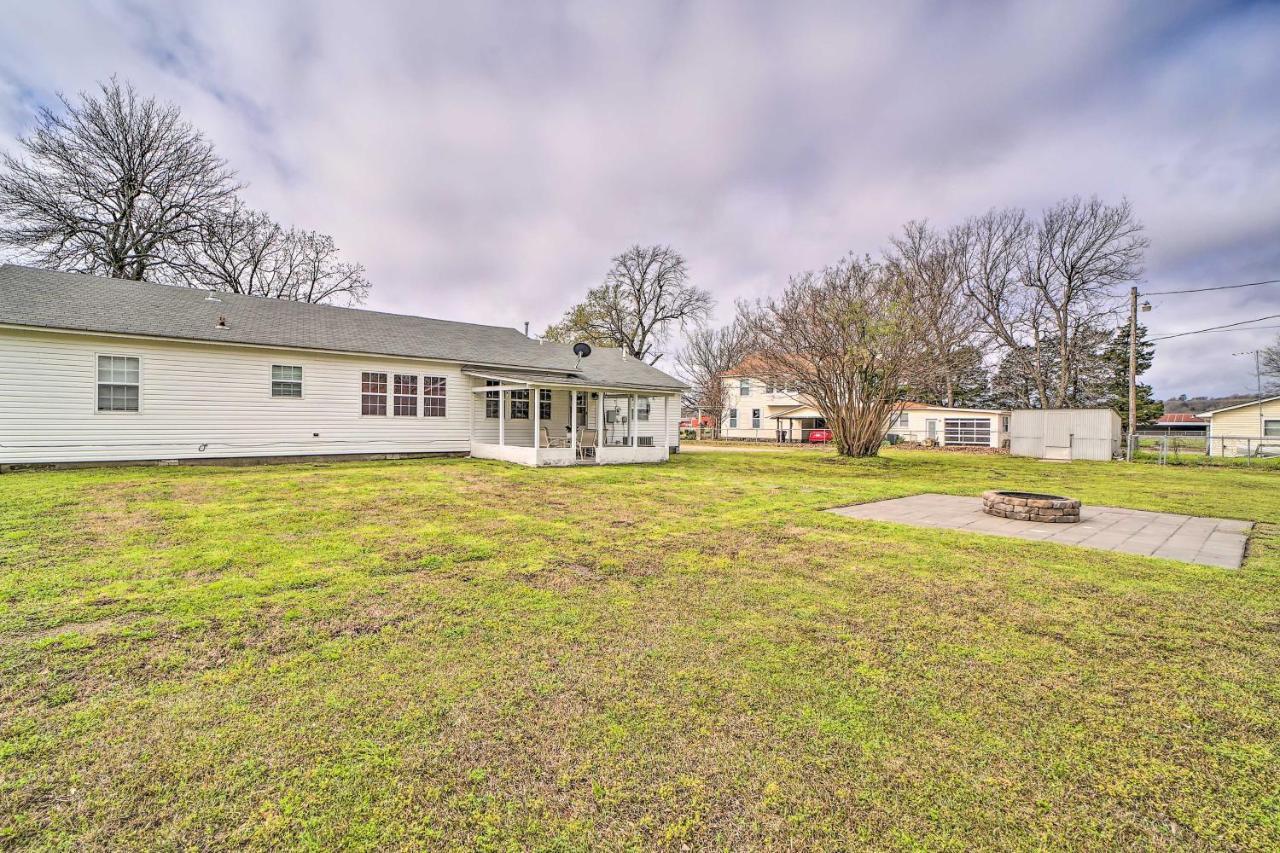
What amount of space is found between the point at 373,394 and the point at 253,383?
2.74 m

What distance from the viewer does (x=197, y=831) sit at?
5.37ft

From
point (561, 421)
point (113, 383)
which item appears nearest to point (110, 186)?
point (113, 383)

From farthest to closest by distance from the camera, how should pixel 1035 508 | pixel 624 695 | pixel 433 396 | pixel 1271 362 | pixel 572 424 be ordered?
pixel 1271 362 < pixel 433 396 < pixel 572 424 < pixel 1035 508 < pixel 624 695

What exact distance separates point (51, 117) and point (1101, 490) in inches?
1317

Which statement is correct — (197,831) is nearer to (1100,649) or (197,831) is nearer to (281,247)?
(1100,649)

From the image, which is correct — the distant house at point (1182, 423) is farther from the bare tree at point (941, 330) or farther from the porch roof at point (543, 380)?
the porch roof at point (543, 380)

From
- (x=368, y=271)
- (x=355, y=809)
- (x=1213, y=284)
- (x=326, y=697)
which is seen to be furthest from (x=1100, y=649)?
(x=368, y=271)

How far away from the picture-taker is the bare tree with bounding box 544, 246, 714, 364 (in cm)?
3528

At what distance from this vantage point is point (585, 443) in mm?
15938

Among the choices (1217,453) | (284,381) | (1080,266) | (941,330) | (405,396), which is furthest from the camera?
(1080,266)

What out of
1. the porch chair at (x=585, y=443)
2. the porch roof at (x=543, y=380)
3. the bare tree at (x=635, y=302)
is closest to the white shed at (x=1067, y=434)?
the porch roof at (x=543, y=380)

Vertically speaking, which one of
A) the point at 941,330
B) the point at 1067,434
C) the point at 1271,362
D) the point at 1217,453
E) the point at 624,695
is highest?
the point at 1271,362

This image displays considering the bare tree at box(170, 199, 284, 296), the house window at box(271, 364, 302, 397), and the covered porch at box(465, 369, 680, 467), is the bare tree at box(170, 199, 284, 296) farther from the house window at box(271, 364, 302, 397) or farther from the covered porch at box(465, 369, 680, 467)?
the covered porch at box(465, 369, 680, 467)

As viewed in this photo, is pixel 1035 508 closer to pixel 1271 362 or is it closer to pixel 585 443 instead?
pixel 585 443
